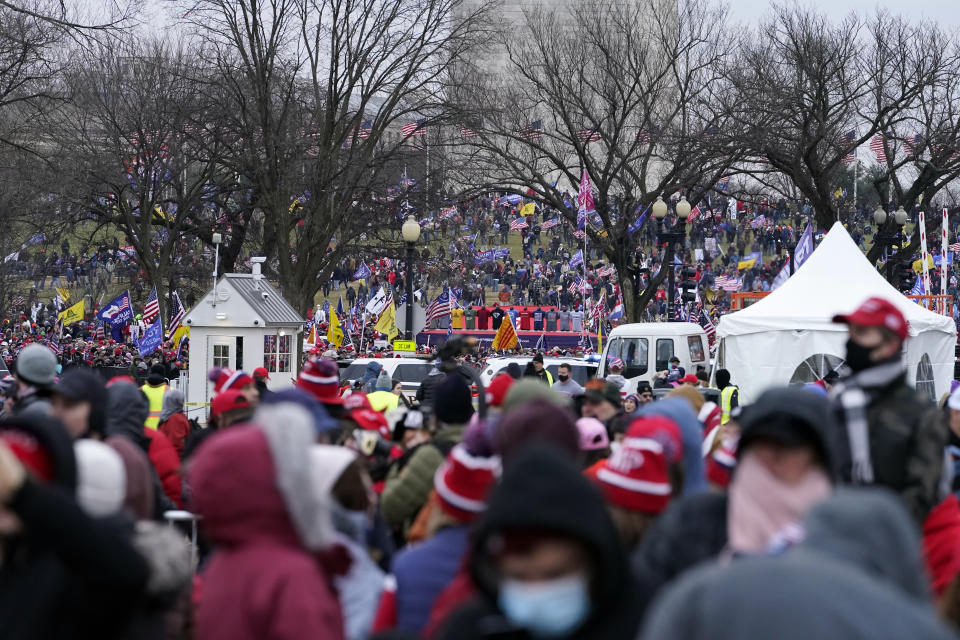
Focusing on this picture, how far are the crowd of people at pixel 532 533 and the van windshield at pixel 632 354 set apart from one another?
66.0 feet

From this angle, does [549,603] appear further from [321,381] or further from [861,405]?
[321,381]

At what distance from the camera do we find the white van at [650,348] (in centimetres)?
2569

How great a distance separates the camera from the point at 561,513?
2.89 meters

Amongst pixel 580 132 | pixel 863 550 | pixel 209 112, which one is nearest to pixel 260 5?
pixel 209 112

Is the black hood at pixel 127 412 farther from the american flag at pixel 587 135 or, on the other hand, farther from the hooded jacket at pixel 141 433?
the american flag at pixel 587 135

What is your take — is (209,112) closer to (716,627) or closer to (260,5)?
(260,5)

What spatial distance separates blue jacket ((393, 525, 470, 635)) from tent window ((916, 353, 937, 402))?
16785mm

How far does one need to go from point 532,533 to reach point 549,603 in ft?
0.51

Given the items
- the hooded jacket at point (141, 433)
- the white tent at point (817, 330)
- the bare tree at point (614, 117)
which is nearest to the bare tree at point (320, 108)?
the bare tree at point (614, 117)

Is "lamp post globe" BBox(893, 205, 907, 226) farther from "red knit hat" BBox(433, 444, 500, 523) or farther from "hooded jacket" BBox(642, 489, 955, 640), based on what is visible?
"hooded jacket" BBox(642, 489, 955, 640)

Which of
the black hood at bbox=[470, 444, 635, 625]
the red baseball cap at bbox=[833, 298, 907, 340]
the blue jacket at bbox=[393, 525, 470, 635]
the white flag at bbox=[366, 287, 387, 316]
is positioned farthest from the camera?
the white flag at bbox=[366, 287, 387, 316]

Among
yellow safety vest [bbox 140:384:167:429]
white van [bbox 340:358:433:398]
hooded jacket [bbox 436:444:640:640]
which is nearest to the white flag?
white van [bbox 340:358:433:398]

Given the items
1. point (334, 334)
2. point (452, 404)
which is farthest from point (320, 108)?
point (452, 404)

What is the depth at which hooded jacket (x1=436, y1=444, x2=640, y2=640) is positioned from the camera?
289cm
